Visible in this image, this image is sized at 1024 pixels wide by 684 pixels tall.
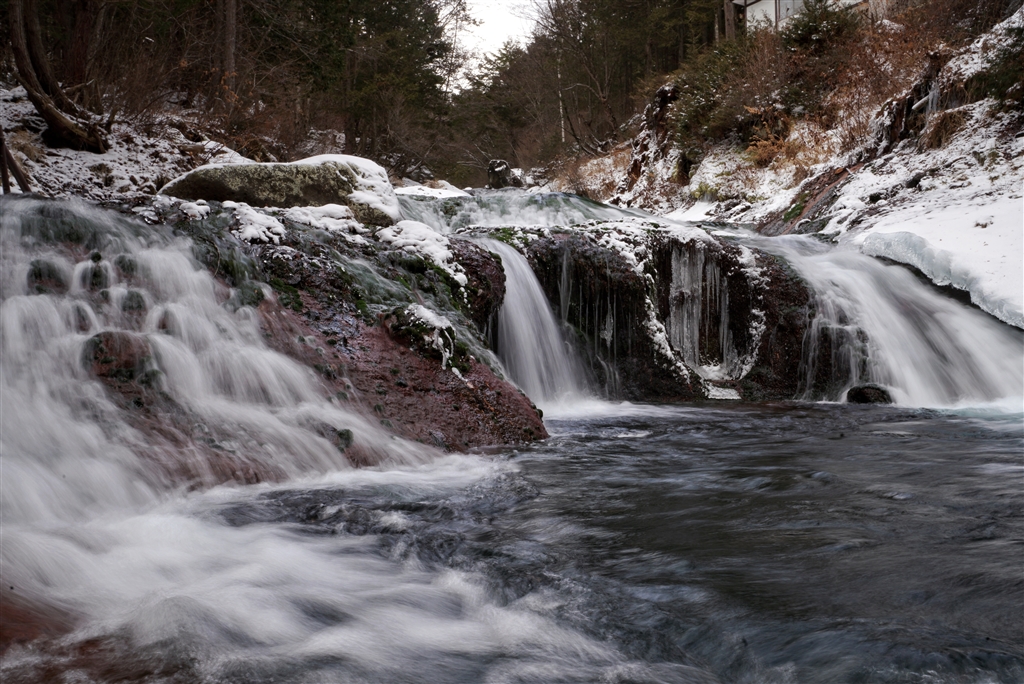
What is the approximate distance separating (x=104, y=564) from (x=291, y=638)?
91 cm

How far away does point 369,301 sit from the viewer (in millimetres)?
5492

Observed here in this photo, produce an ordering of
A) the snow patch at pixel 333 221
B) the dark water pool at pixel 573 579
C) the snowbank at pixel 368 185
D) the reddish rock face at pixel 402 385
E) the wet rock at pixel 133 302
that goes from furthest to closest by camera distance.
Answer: the snowbank at pixel 368 185 → the snow patch at pixel 333 221 → the reddish rock face at pixel 402 385 → the wet rock at pixel 133 302 → the dark water pool at pixel 573 579

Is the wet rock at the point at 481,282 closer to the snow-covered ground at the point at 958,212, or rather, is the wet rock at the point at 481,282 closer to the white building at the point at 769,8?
the snow-covered ground at the point at 958,212

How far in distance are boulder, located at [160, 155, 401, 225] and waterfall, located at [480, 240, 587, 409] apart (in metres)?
1.79

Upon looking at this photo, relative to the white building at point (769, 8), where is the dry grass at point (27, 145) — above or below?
below

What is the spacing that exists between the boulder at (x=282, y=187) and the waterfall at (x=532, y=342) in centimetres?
179

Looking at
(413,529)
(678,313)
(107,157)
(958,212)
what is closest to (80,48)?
(107,157)

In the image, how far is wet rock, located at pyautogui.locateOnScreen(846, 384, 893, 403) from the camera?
284 inches

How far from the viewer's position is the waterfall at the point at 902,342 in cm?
725

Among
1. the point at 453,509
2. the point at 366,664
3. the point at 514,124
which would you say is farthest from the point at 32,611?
the point at 514,124

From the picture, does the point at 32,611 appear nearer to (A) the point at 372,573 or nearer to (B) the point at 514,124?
(A) the point at 372,573

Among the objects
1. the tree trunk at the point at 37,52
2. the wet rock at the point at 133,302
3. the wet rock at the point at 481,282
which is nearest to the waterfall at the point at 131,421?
the wet rock at the point at 133,302

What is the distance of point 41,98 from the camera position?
34.1 feet

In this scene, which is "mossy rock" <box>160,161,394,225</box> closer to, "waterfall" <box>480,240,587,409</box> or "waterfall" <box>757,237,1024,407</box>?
"waterfall" <box>480,240,587,409</box>
